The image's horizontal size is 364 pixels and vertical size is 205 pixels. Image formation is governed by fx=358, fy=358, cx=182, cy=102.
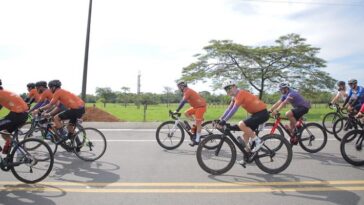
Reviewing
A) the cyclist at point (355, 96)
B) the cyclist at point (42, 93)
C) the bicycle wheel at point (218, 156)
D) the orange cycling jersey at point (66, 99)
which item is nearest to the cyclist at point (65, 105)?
the orange cycling jersey at point (66, 99)

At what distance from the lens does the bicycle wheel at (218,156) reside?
283 inches

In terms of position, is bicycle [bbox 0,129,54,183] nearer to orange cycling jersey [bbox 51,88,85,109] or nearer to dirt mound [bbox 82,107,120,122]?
orange cycling jersey [bbox 51,88,85,109]

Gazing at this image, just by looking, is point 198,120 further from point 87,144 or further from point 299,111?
point 87,144

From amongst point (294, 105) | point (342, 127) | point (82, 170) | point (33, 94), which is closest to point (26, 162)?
point (82, 170)

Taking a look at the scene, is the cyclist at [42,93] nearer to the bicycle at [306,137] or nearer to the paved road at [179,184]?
the paved road at [179,184]

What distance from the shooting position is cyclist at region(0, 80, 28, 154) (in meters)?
6.71

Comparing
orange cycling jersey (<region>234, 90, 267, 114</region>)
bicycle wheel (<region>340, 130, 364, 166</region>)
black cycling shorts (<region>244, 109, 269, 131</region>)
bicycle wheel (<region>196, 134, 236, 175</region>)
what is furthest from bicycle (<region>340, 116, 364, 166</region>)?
bicycle wheel (<region>196, 134, 236, 175</region>)

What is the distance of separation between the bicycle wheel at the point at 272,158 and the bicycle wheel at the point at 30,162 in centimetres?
412

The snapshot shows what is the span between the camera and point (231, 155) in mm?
7230

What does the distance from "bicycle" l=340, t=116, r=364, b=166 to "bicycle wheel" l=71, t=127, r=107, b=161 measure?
18.3 feet

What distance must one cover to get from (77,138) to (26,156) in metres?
2.15

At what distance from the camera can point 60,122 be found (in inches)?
348

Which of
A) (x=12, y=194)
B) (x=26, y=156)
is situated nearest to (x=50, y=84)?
(x=26, y=156)

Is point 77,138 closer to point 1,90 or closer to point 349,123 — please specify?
point 1,90
